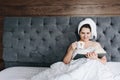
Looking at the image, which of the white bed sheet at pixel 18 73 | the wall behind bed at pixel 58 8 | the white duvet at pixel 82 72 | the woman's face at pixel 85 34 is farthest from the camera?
the wall behind bed at pixel 58 8

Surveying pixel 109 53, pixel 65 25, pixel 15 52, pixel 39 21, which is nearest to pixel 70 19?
pixel 65 25

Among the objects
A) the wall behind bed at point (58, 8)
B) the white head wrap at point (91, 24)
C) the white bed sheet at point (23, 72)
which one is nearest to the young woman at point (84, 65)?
the white head wrap at point (91, 24)

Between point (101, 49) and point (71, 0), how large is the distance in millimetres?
861

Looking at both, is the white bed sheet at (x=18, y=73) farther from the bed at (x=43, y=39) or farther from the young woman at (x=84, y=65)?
the young woman at (x=84, y=65)

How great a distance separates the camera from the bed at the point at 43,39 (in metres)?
3.07

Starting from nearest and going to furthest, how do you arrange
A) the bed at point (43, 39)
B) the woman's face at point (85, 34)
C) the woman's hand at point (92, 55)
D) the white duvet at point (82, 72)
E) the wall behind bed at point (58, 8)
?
the white duvet at point (82, 72)
the woman's hand at point (92, 55)
the woman's face at point (85, 34)
the bed at point (43, 39)
the wall behind bed at point (58, 8)

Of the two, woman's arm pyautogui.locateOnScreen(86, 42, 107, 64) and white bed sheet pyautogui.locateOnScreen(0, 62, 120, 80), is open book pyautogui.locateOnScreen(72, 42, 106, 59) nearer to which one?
woman's arm pyautogui.locateOnScreen(86, 42, 107, 64)

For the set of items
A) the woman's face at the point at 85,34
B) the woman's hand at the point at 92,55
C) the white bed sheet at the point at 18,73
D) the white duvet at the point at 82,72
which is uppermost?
the woman's face at the point at 85,34

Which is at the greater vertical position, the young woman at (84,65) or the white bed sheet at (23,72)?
the young woman at (84,65)

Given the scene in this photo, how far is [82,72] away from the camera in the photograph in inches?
92.2

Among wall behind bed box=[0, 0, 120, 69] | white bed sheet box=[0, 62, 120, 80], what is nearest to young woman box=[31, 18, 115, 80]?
white bed sheet box=[0, 62, 120, 80]

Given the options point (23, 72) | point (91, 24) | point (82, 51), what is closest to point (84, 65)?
point (82, 51)

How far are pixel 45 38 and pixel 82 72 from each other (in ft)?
3.62

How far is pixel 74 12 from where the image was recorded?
3.31m
